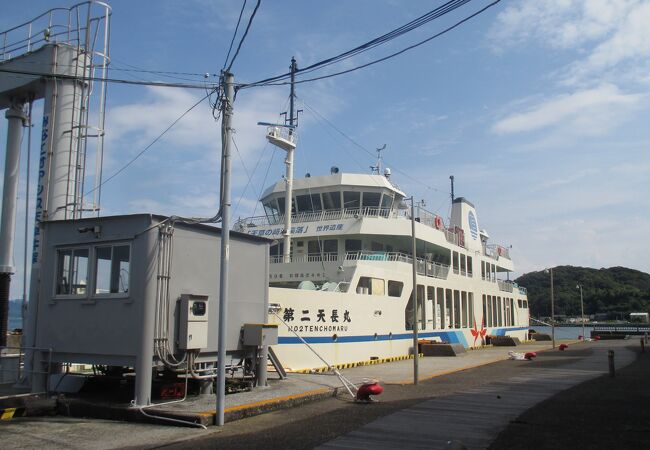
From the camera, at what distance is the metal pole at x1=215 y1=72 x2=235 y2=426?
818 centimetres

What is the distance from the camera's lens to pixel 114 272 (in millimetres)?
9406

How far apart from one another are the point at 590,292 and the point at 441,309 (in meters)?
104

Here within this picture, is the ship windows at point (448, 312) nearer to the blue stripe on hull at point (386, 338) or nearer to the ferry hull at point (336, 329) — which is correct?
the blue stripe on hull at point (386, 338)

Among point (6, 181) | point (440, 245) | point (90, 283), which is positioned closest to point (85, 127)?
point (6, 181)

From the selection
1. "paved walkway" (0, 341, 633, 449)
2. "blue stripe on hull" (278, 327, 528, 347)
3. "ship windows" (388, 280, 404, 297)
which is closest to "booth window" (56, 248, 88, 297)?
"paved walkway" (0, 341, 633, 449)

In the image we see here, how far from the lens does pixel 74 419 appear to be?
8711 millimetres

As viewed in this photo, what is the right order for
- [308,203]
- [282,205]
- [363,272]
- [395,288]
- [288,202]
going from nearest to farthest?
[363,272]
[288,202]
[395,288]
[308,203]
[282,205]

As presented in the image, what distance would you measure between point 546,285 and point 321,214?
345ft

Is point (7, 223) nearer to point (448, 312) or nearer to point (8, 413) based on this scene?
point (8, 413)

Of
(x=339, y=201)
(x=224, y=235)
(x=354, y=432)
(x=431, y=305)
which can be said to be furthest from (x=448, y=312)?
(x=354, y=432)

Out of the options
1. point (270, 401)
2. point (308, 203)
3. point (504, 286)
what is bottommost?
point (270, 401)

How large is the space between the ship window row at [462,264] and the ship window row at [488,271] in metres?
3.02

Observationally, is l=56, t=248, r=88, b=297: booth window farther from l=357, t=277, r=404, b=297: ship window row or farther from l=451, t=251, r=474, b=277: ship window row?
l=451, t=251, r=474, b=277: ship window row

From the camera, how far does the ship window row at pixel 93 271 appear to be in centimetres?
938
